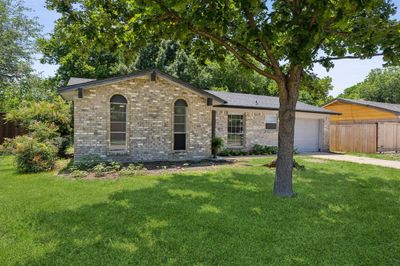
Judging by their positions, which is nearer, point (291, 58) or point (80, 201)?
point (291, 58)

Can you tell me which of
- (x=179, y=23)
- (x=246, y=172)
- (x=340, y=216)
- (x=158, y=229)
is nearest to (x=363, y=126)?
(x=246, y=172)

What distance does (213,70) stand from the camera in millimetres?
32062

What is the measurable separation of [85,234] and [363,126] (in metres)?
19.1

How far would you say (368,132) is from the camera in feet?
Answer: 60.1

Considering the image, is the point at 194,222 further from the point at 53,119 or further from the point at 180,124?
the point at 53,119

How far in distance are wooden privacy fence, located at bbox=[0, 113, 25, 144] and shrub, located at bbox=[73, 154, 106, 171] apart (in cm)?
938

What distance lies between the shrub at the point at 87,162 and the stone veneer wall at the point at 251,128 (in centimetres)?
691

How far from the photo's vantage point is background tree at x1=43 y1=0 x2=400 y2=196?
208 inches

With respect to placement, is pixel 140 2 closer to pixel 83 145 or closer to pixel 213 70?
pixel 83 145

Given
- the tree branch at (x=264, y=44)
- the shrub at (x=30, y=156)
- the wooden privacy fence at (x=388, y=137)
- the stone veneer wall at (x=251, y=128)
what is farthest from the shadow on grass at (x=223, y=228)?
the wooden privacy fence at (x=388, y=137)

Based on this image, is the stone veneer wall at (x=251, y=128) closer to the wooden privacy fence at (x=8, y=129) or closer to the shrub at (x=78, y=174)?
the shrub at (x=78, y=174)

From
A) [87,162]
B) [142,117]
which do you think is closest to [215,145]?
[142,117]

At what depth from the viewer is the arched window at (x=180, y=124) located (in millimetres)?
12898

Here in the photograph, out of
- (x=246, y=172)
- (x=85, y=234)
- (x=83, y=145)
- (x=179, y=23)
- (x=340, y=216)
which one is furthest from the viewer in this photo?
(x=83, y=145)
